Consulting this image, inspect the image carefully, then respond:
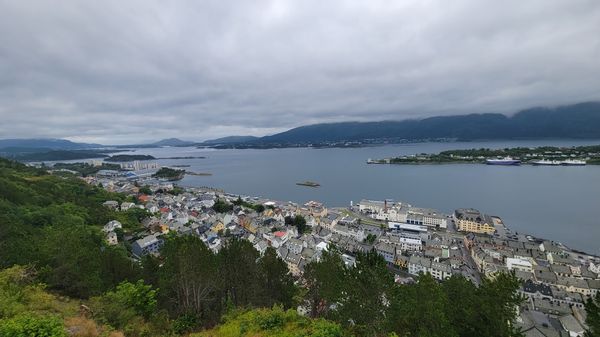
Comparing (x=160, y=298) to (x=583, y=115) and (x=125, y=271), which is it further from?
(x=583, y=115)

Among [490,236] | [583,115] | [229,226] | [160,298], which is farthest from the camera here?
[583,115]

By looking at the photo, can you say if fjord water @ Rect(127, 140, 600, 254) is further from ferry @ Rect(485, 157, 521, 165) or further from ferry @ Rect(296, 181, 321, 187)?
ferry @ Rect(485, 157, 521, 165)

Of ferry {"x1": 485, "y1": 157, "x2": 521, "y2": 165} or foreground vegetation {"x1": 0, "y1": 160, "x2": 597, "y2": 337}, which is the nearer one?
foreground vegetation {"x1": 0, "y1": 160, "x2": 597, "y2": 337}

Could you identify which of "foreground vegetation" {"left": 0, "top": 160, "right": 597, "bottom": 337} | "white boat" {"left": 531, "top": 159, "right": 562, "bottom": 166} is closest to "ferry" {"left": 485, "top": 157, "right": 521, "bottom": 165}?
"white boat" {"left": 531, "top": 159, "right": 562, "bottom": 166}

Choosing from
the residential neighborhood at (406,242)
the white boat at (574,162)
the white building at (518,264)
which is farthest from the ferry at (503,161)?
the white building at (518,264)

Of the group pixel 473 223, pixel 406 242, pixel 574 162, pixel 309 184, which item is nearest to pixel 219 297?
pixel 406 242

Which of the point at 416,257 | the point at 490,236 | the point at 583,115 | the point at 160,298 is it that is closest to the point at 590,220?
the point at 490,236

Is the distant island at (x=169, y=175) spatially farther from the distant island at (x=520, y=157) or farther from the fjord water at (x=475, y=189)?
the distant island at (x=520, y=157)
